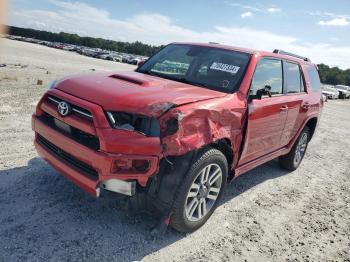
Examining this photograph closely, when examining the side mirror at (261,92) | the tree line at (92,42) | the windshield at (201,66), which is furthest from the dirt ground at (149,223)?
the tree line at (92,42)

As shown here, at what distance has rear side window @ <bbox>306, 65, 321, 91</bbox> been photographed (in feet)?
21.2

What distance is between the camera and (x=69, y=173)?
344cm

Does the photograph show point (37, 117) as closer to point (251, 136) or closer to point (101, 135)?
point (101, 135)

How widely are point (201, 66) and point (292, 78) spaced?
1.82 m

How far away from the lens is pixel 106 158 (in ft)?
10.1

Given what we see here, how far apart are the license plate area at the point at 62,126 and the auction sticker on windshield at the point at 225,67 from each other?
203cm

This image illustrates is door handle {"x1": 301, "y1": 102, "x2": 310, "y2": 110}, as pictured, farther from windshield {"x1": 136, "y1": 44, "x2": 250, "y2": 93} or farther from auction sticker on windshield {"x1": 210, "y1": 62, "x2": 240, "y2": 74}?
auction sticker on windshield {"x1": 210, "y1": 62, "x2": 240, "y2": 74}

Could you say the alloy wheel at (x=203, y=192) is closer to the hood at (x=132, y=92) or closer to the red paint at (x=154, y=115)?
the red paint at (x=154, y=115)

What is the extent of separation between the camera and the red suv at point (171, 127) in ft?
10.4

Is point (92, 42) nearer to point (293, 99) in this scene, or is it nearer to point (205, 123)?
point (293, 99)

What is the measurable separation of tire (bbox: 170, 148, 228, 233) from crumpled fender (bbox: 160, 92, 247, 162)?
22 centimetres

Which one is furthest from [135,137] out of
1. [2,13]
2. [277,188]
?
[277,188]

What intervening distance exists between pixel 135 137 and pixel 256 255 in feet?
5.88

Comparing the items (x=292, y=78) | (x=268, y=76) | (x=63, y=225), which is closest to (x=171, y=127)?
(x=63, y=225)
